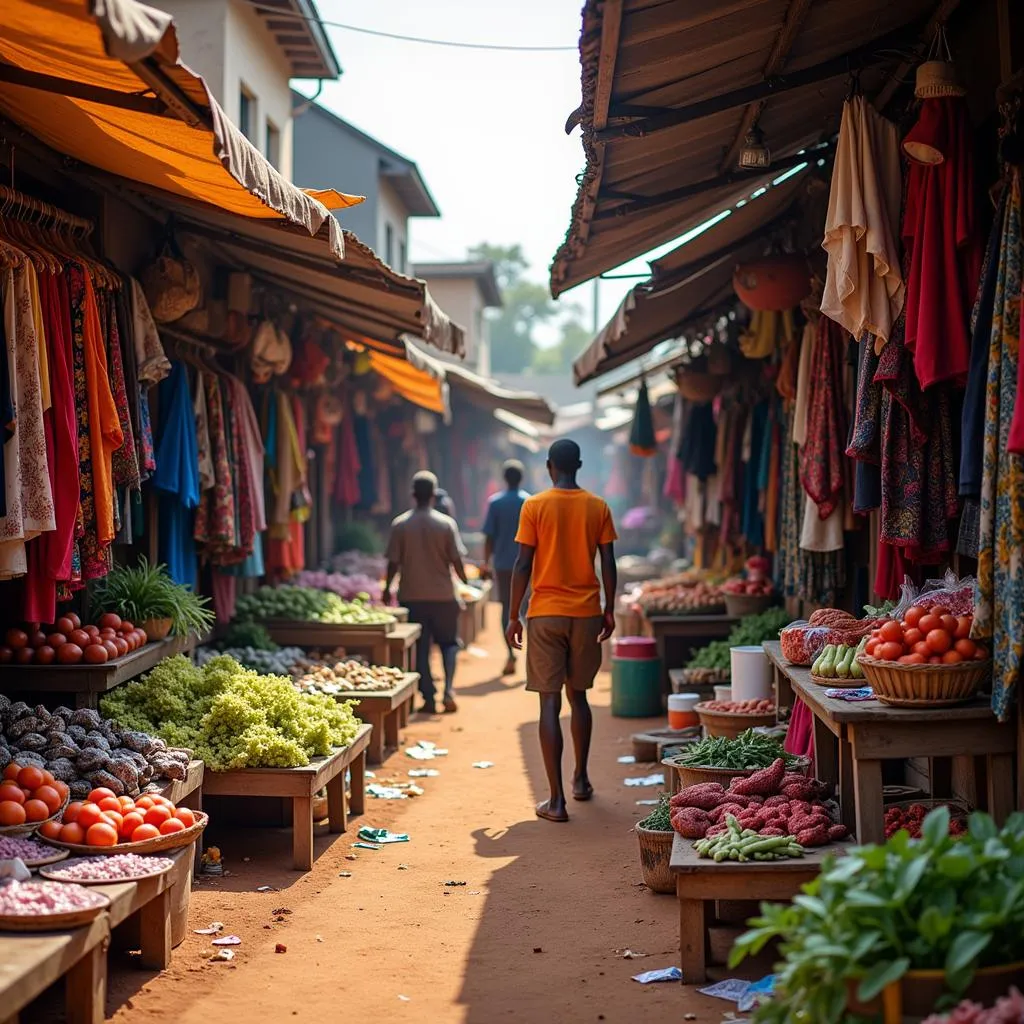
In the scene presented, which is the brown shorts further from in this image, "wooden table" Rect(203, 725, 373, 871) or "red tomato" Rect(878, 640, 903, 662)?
"red tomato" Rect(878, 640, 903, 662)

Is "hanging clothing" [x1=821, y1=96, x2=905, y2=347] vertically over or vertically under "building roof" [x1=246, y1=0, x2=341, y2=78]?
under

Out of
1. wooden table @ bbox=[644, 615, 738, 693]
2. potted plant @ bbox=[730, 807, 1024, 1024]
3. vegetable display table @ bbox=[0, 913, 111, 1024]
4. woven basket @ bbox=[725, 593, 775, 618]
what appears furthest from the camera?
wooden table @ bbox=[644, 615, 738, 693]

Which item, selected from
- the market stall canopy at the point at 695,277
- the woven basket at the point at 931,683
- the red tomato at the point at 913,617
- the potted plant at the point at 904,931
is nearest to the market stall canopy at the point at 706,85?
the market stall canopy at the point at 695,277

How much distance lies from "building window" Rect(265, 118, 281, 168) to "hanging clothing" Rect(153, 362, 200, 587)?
323 inches

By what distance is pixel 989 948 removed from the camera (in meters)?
3.77

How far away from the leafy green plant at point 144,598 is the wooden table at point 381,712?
1608 mm

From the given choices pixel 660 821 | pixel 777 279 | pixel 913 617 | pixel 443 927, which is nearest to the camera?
pixel 913 617

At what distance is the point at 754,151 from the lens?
6.86 m

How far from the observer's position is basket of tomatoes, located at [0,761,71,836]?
5.41 metres

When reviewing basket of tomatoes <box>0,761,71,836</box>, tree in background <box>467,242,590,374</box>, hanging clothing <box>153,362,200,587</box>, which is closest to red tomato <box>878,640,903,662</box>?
basket of tomatoes <box>0,761,71,836</box>

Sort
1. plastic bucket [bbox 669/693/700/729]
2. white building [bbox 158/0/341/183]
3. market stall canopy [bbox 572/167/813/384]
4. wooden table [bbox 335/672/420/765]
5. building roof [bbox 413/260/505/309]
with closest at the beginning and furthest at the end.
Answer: market stall canopy [bbox 572/167/813/384]
wooden table [bbox 335/672/420/765]
plastic bucket [bbox 669/693/700/729]
white building [bbox 158/0/341/183]
building roof [bbox 413/260/505/309]

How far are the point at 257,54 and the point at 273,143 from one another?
1.46 m

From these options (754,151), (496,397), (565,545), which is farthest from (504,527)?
(754,151)

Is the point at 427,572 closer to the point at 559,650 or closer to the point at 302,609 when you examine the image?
the point at 302,609
